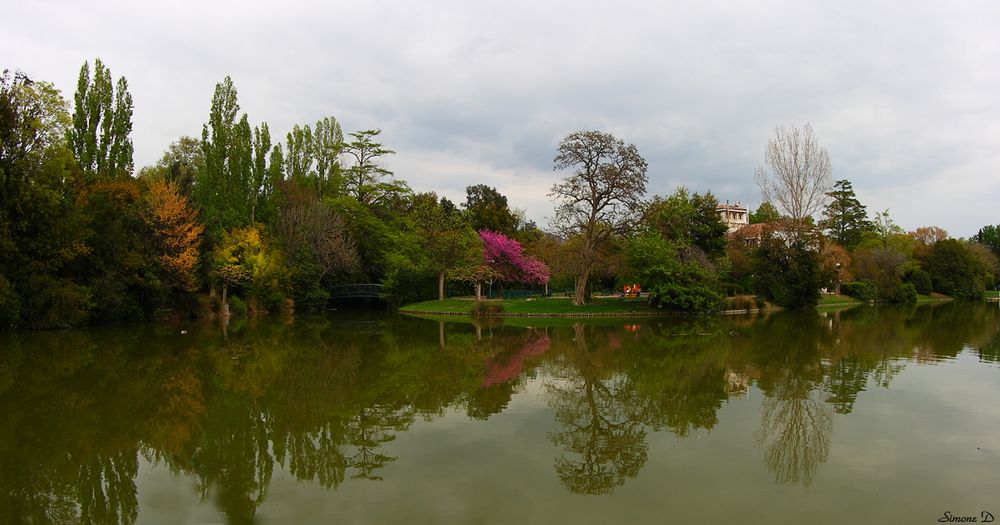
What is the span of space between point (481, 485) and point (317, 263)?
3651cm

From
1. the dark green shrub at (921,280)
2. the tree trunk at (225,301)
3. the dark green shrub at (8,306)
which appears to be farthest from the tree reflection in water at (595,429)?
the dark green shrub at (921,280)

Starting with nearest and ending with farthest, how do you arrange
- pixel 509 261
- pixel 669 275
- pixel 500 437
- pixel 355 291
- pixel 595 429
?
pixel 500 437, pixel 595 429, pixel 669 275, pixel 509 261, pixel 355 291

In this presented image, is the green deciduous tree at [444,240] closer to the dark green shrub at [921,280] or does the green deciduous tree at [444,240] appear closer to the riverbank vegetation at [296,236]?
the riverbank vegetation at [296,236]

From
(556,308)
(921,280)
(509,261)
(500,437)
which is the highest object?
(509,261)

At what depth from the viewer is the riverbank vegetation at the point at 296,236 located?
25719 mm

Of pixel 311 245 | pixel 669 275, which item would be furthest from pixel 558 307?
pixel 311 245

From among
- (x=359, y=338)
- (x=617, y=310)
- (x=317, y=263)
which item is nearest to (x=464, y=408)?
(x=359, y=338)

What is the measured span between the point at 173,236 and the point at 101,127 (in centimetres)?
831

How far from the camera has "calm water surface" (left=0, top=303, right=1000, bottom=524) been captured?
6332 millimetres

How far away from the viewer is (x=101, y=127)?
3372 centimetres

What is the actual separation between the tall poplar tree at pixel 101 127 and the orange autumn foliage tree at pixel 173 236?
11.7ft

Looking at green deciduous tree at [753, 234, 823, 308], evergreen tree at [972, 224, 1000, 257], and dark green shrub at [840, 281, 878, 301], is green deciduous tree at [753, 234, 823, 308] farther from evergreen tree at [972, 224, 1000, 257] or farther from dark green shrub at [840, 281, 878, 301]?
evergreen tree at [972, 224, 1000, 257]

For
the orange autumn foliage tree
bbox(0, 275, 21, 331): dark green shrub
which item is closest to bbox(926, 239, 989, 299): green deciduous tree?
the orange autumn foliage tree

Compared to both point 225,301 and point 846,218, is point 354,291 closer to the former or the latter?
point 225,301
